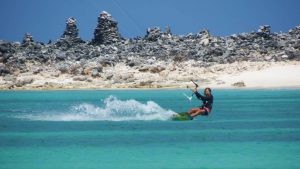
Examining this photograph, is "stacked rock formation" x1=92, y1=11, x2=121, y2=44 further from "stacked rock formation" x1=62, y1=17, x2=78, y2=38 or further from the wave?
the wave

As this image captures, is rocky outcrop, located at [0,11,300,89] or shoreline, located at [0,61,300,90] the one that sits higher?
rocky outcrop, located at [0,11,300,89]

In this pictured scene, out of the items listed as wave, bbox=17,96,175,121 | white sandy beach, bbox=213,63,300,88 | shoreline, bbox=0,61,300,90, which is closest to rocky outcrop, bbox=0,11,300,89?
shoreline, bbox=0,61,300,90

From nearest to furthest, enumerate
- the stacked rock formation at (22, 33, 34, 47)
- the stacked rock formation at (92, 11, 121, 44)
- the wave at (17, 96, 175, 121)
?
the wave at (17, 96, 175, 121) → the stacked rock formation at (92, 11, 121, 44) → the stacked rock formation at (22, 33, 34, 47)

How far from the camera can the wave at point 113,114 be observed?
40.2 m

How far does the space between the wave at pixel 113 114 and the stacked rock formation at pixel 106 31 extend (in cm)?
5775

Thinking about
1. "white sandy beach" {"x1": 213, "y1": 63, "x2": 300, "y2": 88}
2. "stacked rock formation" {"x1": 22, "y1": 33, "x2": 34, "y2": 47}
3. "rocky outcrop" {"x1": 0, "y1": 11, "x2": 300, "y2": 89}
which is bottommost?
"white sandy beach" {"x1": 213, "y1": 63, "x2": 300, "y2": 88}

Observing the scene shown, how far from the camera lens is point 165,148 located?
2655 centimetres

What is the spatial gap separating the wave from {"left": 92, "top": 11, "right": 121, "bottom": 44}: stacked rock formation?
5775 cm

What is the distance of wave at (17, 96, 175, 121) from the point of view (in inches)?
1581

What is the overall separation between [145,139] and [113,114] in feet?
47.0

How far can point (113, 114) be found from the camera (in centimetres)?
4378

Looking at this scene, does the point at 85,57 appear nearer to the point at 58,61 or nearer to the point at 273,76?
the point at 58,61

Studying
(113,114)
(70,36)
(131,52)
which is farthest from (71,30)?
Answer: (113,114)

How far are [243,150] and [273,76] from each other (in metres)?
58.4
